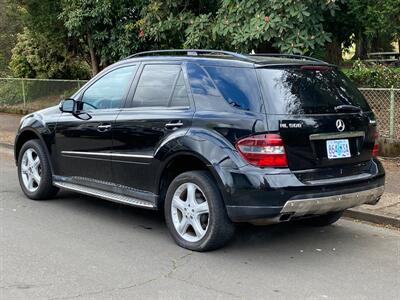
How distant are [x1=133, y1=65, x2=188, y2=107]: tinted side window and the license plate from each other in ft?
4.55

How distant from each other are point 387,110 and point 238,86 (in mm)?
5049

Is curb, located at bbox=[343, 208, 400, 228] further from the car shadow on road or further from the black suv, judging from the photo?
the black suv

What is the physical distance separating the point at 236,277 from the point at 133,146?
1801mm

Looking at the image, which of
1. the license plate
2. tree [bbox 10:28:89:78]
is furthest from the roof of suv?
tree [bbox 10:28:89:78]

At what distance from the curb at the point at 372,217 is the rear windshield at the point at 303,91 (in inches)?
57.3

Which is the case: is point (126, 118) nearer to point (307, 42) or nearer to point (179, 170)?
point (179, 170)

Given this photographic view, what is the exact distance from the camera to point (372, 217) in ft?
21.2

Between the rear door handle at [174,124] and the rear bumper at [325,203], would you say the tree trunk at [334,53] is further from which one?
the rear door handle at [174,124]

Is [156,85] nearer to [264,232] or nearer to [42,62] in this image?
[264,232]

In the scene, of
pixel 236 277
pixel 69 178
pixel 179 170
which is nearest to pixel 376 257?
pixel 236 277

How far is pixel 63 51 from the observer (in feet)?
57.6

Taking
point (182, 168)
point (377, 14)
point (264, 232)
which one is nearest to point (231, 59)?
point (182, 168)

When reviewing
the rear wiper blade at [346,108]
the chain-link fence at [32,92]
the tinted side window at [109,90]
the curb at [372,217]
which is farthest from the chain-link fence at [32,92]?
the rear wiper blade at [346,108]

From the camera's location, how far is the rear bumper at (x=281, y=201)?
15.6ft
